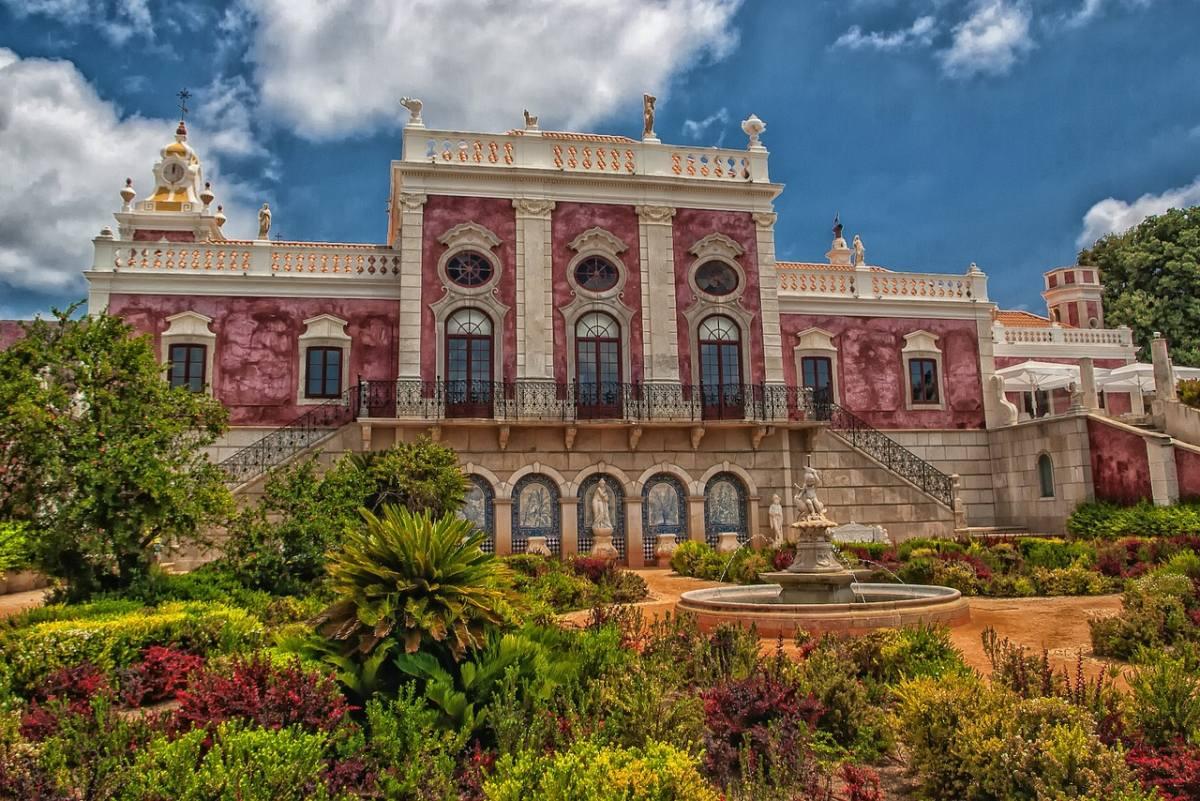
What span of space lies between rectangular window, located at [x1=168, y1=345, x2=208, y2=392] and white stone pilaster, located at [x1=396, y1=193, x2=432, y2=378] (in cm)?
537

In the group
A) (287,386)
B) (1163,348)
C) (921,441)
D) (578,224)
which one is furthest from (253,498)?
(1163,348)

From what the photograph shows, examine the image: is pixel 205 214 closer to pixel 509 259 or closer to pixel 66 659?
pixel 509 259

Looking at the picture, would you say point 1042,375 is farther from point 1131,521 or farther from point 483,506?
point 483,506

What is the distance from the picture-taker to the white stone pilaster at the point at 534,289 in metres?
24.8

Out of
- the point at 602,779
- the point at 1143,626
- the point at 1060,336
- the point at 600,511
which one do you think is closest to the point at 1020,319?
the point at 1060,336

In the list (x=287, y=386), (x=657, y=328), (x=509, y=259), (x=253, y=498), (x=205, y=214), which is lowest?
(x=253, y=498)

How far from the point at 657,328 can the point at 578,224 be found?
12.4 feet

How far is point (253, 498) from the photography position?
70.9ft

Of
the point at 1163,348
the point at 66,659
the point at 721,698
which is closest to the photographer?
the point at 721,698

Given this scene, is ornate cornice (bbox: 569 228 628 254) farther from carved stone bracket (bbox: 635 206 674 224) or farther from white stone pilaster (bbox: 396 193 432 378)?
white stone pilaster (bbox: 396 193 432 378)

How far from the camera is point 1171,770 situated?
5695 mm

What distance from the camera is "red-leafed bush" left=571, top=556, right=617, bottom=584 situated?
18.6 meters

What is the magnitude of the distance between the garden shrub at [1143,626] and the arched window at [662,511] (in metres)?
13.9

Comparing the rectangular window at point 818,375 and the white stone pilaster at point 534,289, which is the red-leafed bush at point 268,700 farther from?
the rectangular window at point 818,375
